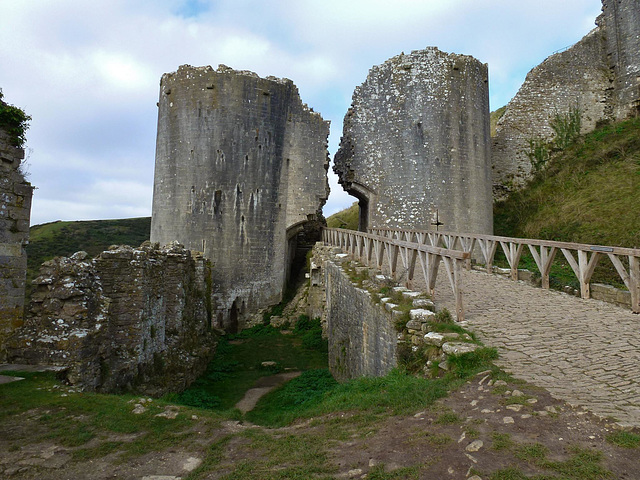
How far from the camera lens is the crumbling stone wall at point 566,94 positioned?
24000 mm

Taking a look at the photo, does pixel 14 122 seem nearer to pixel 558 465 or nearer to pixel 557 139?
pixel 558 465

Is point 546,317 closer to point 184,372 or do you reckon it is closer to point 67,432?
point 67,432

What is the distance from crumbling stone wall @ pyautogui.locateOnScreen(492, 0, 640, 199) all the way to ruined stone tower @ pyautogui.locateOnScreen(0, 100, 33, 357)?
22.7 metres

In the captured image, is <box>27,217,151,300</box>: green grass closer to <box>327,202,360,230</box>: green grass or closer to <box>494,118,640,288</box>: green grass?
<box>327,202,360,230</box>: green grass

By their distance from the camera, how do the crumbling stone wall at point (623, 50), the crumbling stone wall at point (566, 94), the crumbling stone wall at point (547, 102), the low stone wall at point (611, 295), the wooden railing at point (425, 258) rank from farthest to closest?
1. the crumbling stone wall at point (547, 102)
2. the crumbling stone wall at point (566, 94)
3. the crumbling stone wall at point (623, 50)
4. the low stone wall at point (611, 295)
5. the wooden railing at point (425, 258)

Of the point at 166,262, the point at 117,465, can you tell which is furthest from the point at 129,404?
the point at 166,262

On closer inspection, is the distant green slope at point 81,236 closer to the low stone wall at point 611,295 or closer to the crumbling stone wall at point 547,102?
the low stone wall at point 611,295

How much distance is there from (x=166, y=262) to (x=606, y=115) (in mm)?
25395

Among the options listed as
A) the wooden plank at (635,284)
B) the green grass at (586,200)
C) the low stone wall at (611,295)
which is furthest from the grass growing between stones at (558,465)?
the green grass at (586,200)

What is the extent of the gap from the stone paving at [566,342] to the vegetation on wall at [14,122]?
7731 millimetres

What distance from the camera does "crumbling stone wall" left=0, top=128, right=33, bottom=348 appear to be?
272 inches

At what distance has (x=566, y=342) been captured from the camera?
5551 mm

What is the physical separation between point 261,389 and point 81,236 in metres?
27.9

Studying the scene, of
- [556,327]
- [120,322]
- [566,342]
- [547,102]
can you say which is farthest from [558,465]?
[547,102]
